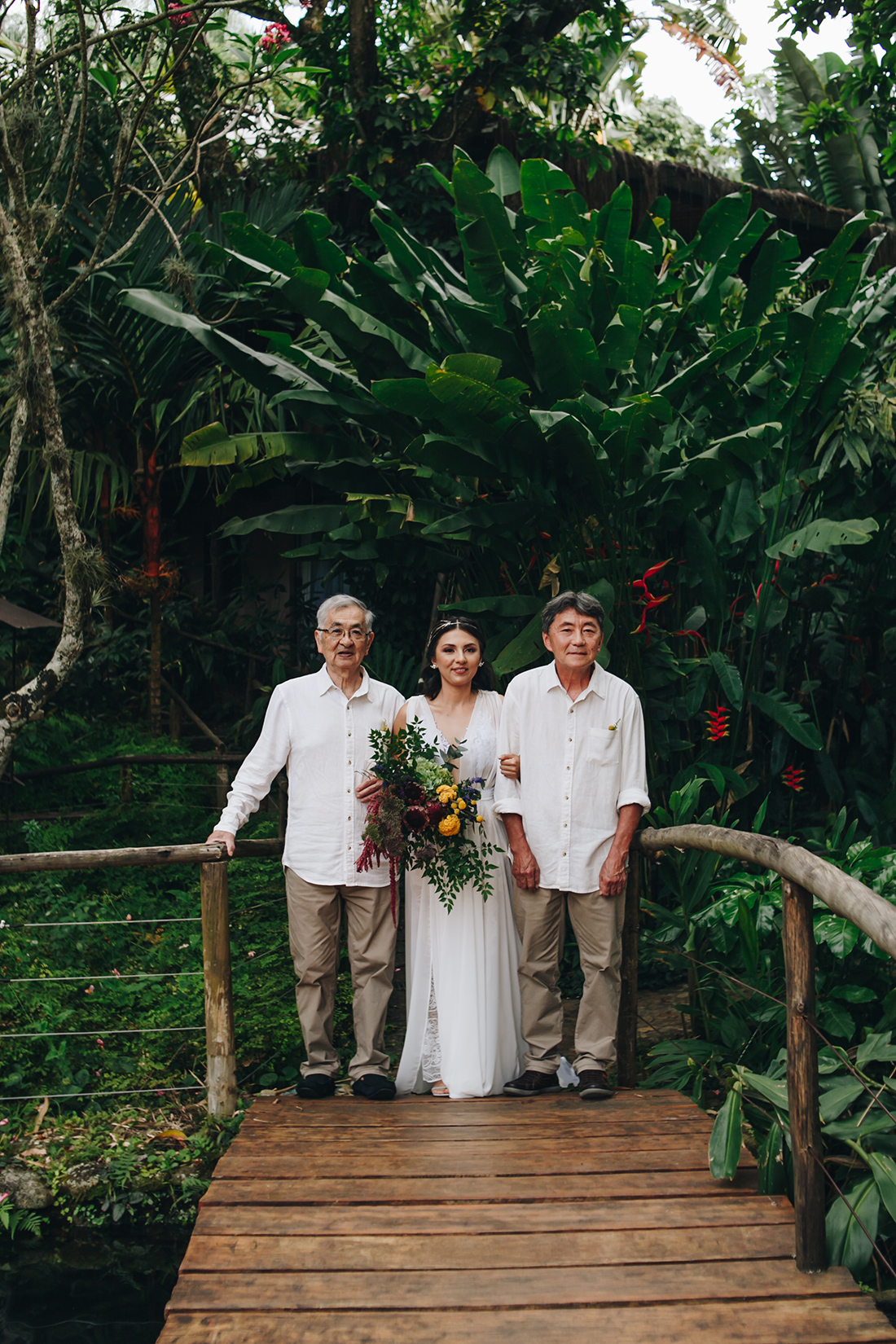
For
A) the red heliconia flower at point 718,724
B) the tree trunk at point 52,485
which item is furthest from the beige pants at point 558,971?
the tree trunk at point 52,485

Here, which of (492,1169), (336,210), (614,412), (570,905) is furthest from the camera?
(336,210)

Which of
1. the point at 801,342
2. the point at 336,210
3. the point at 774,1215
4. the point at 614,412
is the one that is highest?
the point at 336,210

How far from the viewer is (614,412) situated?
13.4 ft

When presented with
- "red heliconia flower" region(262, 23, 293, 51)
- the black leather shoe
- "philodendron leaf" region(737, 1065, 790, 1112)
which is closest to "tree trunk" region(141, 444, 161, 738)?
"red heliconia flower" region(262, 23, 293, 51)

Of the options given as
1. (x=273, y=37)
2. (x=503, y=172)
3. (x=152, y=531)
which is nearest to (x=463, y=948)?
(x=503, y=172)

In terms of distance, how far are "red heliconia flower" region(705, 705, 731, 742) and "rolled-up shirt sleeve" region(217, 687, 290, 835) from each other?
1.95 m

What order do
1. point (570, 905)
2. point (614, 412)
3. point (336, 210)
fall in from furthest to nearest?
point (336, 210) → point (614, 412) → point (570, 905)

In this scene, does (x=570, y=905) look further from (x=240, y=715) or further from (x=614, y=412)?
(x=240, y=715)

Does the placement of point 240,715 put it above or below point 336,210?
below

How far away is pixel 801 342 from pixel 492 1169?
3.58m

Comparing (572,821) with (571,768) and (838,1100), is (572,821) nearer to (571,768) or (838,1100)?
(571,768)

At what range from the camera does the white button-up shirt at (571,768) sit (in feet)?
11.3

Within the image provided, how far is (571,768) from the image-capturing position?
3465 mm

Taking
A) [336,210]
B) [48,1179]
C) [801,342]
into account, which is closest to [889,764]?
[801,342]
